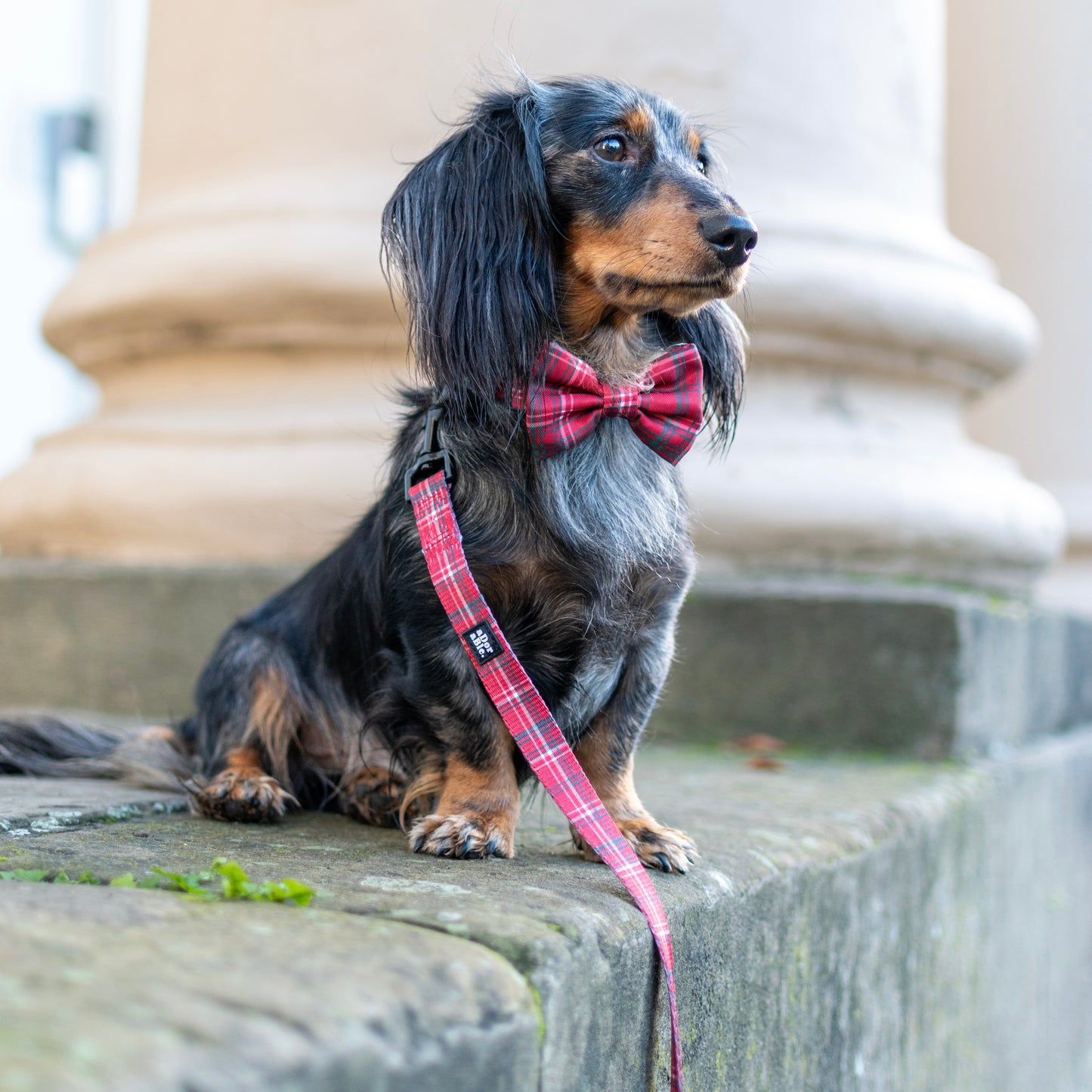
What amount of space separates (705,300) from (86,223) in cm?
1110

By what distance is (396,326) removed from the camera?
354 cm

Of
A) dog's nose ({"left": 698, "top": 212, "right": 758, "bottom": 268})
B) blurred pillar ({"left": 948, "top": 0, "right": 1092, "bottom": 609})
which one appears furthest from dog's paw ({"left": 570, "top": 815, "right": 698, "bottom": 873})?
blurred pillar ({"left": 948, "top": 0, "right": 1092, "bottom": 609})

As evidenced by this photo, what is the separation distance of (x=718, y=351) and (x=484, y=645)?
755 millimetres

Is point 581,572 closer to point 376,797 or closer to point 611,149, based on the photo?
point 376,797

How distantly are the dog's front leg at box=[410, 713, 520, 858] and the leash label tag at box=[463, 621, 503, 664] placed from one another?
0.44 feet

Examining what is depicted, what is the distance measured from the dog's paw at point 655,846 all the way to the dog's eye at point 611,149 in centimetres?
108

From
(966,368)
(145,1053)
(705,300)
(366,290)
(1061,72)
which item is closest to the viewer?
(145,1053)

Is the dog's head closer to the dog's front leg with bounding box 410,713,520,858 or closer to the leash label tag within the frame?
the leash label tag

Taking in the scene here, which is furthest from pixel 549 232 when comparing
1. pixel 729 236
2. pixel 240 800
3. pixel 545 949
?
pixel 545 949

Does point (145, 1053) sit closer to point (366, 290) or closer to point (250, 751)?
point (250, 751)

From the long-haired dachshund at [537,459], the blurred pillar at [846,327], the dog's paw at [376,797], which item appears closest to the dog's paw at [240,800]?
the long-haired dachshund at [537,459]

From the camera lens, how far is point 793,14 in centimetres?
354

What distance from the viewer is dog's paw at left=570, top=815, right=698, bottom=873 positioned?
1764 mm

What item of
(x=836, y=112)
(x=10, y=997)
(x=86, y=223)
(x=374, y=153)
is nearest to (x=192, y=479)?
(x=374, y=153)
